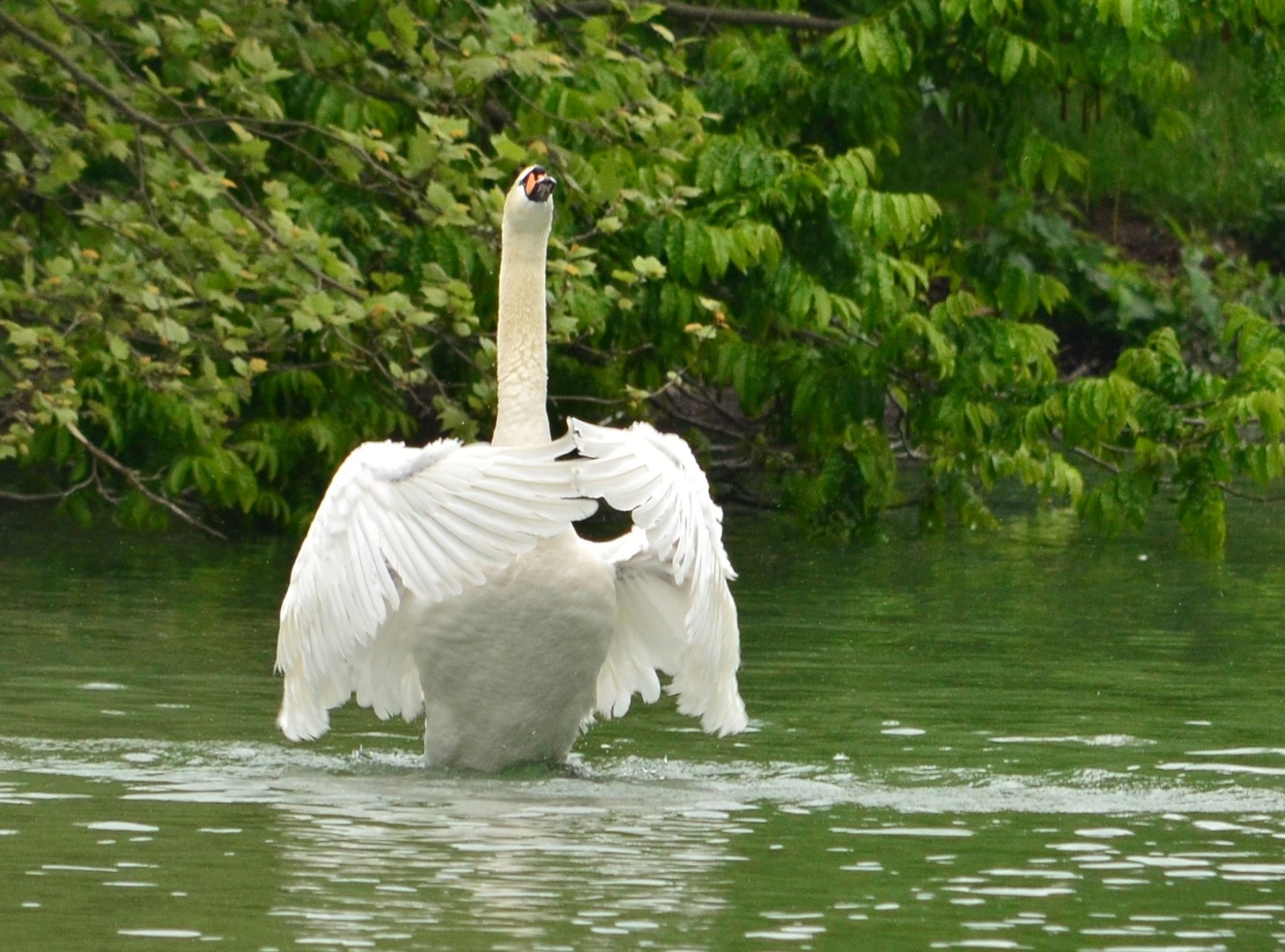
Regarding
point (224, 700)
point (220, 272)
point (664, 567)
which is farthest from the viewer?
point (220, 272)

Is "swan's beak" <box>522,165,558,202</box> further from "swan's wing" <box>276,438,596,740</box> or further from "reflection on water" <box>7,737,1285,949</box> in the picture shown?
"reflection on water" <box>7,737,1285,949</box>

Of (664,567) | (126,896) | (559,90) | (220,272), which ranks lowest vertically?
(126,896)

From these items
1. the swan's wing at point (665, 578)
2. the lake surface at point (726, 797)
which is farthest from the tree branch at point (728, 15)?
the swan's wing at point (665, 578)

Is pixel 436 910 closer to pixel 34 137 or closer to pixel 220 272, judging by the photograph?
pixel 220 272

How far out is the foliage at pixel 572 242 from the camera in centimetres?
1338

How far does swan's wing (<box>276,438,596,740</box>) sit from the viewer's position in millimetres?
7578

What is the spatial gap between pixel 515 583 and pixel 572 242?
5.59 metres

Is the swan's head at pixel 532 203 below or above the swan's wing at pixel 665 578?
above

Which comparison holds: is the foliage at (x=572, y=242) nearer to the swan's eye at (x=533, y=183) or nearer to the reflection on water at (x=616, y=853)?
the swan's eye at (x=533, y=183)

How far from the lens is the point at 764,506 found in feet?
62.3

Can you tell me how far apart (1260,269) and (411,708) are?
21.3 meters

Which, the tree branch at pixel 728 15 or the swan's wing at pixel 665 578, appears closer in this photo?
the swan's wing at pixel 665 578

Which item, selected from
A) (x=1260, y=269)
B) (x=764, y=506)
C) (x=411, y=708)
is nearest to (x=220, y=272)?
(x=411, y=708)

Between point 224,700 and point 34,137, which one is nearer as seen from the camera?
point 224,700
